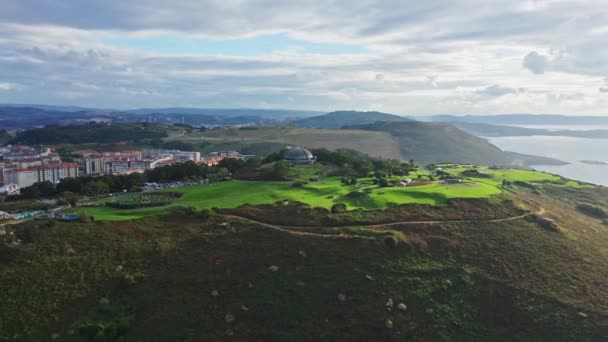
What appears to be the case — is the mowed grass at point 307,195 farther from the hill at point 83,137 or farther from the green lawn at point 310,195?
the hill at point 83,137

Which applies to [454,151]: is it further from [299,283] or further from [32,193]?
[299,283]

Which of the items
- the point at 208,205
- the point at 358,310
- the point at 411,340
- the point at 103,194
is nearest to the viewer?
the point at 411,340

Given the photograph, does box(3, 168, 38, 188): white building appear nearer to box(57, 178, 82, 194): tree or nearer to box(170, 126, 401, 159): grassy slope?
box(57, 178, 82, 194): tree

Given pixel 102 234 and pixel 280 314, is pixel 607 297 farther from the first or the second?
pixel 102 234

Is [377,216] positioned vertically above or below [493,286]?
above

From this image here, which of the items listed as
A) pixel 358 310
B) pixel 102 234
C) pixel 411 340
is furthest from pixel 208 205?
pixel 411 340

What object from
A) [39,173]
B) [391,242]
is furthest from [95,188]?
[39,173]
